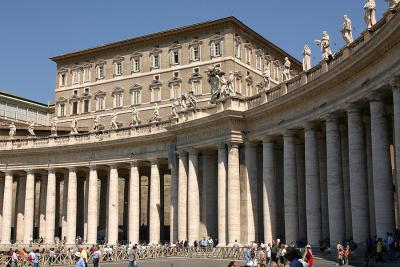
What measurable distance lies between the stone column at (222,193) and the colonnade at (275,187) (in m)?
0.09

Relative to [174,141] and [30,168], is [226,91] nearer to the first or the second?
[174,141]

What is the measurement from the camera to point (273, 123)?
51.7m

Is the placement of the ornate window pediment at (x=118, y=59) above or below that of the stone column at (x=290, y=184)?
above

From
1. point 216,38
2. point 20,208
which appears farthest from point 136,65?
point 20,208

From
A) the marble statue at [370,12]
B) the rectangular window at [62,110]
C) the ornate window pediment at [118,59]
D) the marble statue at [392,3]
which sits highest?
the ornate window pediment at [118,59]

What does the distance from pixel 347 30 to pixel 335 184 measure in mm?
10828

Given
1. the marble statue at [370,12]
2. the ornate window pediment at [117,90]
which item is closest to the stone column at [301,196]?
the marble statue at [370,12]

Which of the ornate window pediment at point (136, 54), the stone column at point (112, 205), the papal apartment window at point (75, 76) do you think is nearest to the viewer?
the stone column at point (112, 205)

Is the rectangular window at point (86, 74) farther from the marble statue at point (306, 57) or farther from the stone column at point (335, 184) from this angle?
the stone column at point (335, 184)

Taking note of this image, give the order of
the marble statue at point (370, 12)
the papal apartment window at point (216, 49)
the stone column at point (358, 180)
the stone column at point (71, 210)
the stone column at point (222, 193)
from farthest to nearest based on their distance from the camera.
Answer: the papal apartment window at point (216, 49) → the stone column at point (71, 210) → the stone column at point (222, 193) → the stone column at point (358, 180) → the marble statue at point (370, 12)

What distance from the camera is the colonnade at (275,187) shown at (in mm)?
39594

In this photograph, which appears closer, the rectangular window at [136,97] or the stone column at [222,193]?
the stone column at [222,193]

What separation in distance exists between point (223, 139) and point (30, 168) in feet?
99.6

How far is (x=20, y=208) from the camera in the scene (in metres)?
77.9
